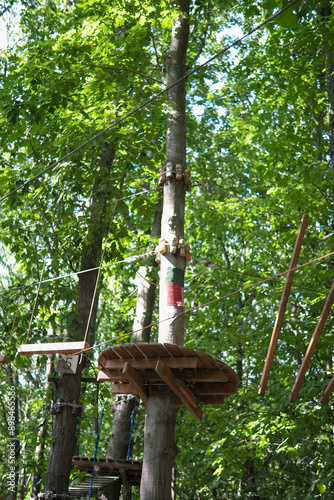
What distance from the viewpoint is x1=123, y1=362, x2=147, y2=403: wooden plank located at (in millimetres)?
4210

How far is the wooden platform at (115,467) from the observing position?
293 inches

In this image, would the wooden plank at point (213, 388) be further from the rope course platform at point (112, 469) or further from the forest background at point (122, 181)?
the rope course platform at point (112, 469)

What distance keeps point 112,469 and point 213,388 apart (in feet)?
13.7

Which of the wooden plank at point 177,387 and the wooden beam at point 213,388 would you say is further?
the wooden beam at point 213,388

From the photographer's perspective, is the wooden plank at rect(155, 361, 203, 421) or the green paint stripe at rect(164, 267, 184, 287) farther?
the green paint stripe at rect(164, 267, 184, 287)

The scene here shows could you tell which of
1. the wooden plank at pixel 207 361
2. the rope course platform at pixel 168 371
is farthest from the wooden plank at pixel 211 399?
the wooden plank at pixel 207 361

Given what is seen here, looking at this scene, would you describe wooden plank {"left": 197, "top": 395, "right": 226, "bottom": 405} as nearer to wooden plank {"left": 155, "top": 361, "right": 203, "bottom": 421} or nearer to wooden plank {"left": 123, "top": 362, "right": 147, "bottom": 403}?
wooden plank {"left": 155, "top": 361, "right": 203, "bottom": 421}

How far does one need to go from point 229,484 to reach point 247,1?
10.9 m

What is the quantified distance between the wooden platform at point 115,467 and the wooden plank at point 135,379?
3.48m

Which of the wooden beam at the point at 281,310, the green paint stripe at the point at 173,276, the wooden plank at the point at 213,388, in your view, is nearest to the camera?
the wooden beam at the point at 281,310

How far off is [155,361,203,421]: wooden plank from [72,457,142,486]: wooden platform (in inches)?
133

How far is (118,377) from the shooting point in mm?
4656

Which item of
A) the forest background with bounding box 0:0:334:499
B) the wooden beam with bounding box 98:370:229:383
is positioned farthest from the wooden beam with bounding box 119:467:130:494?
the wooden beam with bounding box 98:370:229:383

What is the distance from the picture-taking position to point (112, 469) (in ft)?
26.3
